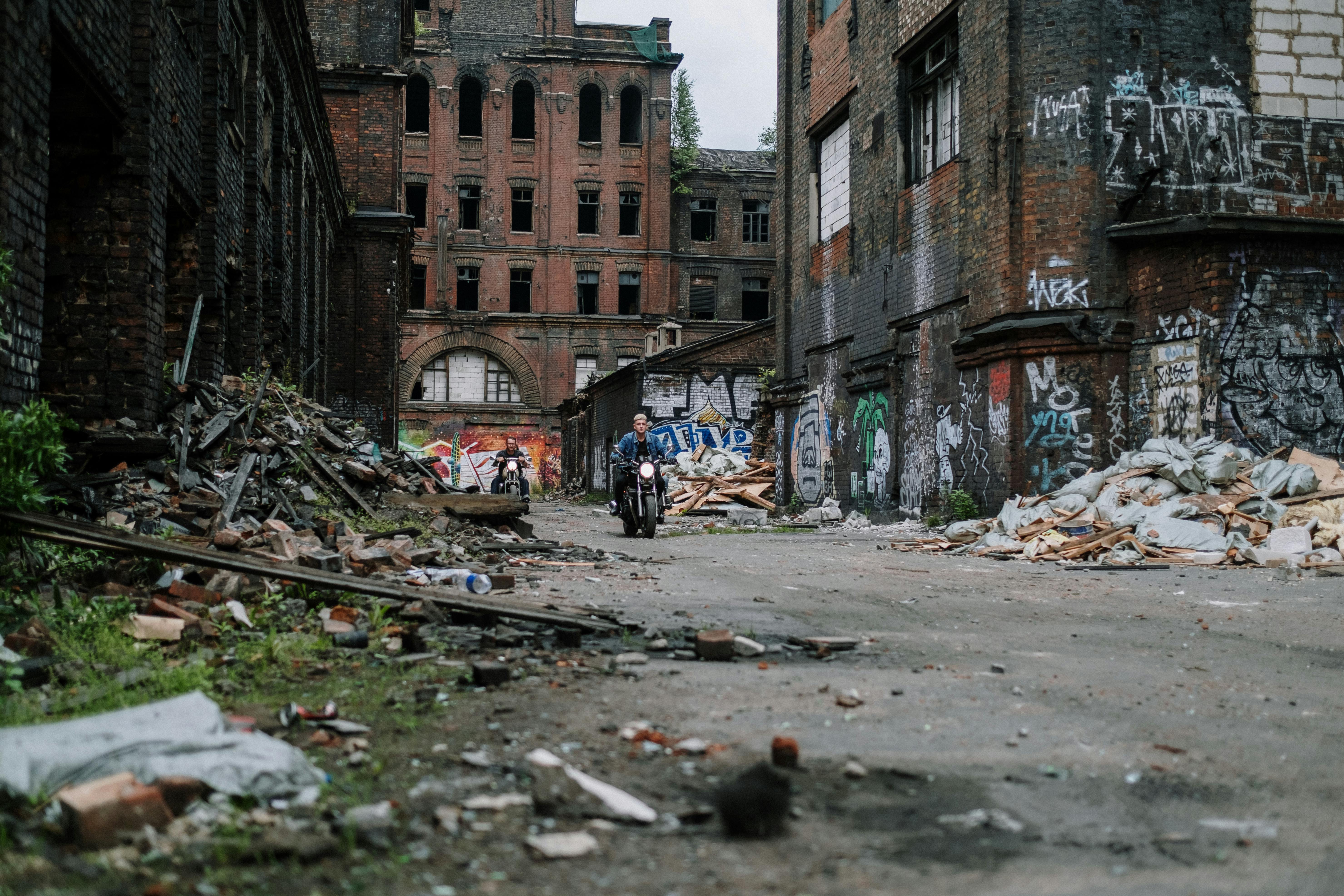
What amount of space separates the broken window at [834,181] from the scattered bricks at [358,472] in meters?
11.1

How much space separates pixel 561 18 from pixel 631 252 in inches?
426

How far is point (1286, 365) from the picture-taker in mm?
13117

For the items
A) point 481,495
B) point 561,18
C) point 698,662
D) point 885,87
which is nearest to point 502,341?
point 561,18

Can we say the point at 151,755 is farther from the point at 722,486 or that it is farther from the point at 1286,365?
the point at 722,486

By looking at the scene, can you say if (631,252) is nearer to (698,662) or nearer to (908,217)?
(908,217)

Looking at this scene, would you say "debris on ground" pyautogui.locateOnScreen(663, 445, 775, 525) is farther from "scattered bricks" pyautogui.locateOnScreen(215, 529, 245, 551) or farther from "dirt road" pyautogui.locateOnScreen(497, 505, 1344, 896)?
"scattered bricks" pyautogui.locateOnScreen(215, 529, 245, 551)

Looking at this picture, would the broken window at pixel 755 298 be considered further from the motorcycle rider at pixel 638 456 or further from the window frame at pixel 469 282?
the motorcycle rider at pixel 638 456

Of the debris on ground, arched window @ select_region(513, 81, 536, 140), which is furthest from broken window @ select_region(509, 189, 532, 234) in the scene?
the debris on ground

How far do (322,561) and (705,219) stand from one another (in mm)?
44791

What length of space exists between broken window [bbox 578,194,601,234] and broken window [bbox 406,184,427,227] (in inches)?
268

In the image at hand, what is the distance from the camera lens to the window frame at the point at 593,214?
47938 millimetres

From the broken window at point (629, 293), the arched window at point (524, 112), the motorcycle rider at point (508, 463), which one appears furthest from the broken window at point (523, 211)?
the motorcycle rider at point (508, 463)

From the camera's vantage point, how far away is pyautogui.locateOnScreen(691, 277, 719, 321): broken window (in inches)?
1925

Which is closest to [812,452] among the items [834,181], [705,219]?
[834,181]
